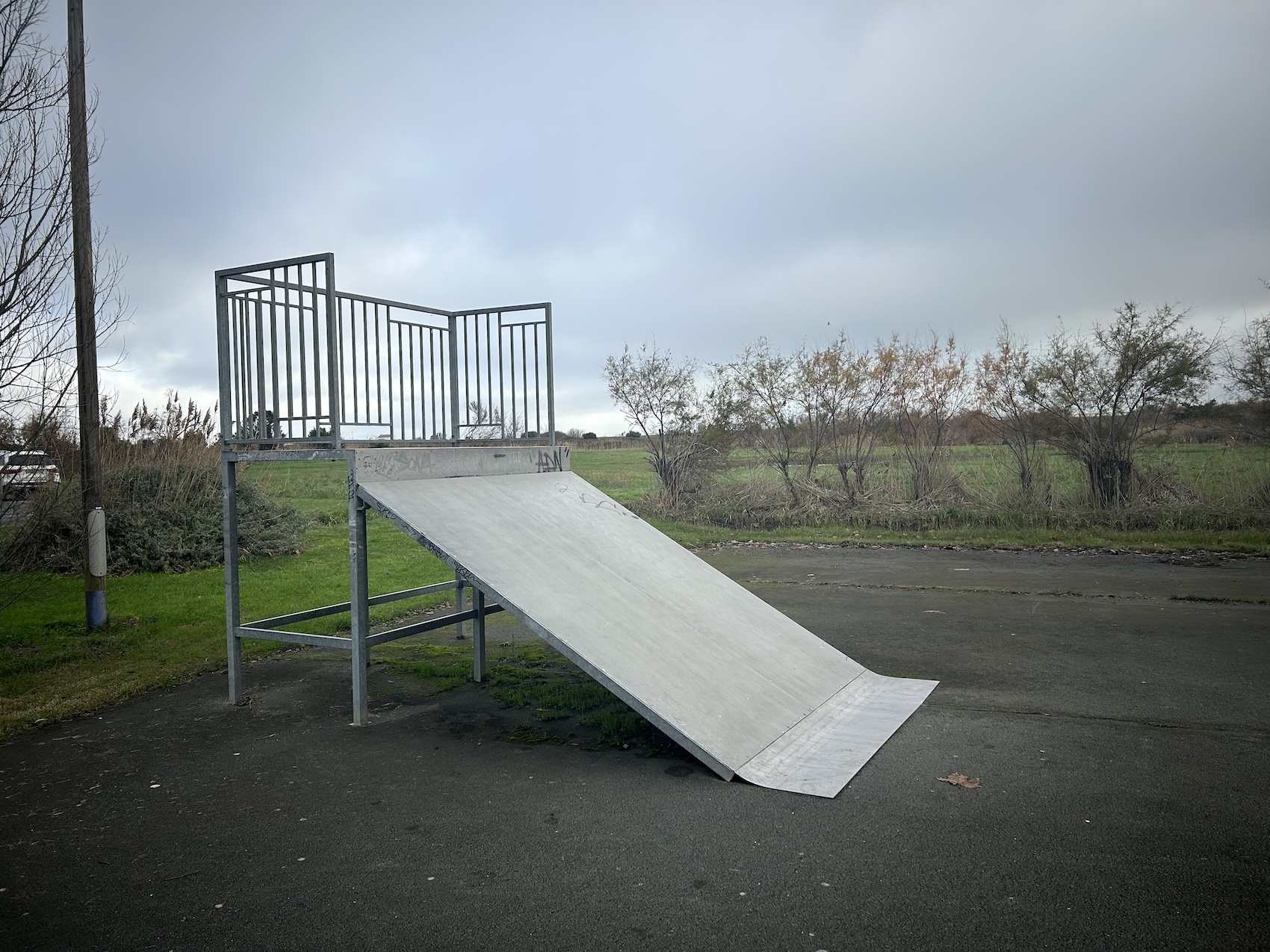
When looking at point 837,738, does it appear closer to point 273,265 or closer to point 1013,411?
point 273,265

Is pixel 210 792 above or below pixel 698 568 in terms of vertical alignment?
below

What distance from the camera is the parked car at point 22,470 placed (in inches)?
225

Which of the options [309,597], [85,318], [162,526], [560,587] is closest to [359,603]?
[560,587]

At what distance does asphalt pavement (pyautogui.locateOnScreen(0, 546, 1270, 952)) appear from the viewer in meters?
2.90

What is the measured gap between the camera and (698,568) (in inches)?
262

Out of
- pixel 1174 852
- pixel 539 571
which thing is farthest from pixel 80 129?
pixel 1174 852

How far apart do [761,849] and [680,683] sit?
123 cm

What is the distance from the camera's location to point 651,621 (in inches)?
205

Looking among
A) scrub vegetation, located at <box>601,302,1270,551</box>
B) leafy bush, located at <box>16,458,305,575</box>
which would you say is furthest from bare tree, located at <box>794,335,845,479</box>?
leafy bush, located at <box>16,458,305,575</box>

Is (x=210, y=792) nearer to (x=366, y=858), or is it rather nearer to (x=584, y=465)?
(x=366, y=858)

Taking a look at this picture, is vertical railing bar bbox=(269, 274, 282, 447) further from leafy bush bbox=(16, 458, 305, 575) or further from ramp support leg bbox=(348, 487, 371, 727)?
leafy bush bbox=(16, 458, 305, 575)

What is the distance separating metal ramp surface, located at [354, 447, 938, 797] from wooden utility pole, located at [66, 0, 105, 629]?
12.1 feet

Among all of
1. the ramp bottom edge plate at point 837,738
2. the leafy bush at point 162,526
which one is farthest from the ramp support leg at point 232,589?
the leafy bush at point 162,526

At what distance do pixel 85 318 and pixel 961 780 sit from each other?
7.44 meters
